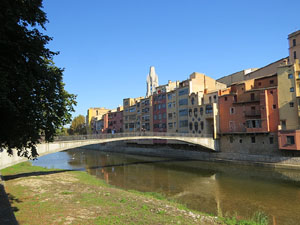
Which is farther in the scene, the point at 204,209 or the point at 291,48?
the point at 291,48

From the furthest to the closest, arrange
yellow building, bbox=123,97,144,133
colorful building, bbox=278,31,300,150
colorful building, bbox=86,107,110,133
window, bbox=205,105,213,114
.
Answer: colorful building, bbox=86,107,110,133 → yellow building, bbox=123,97,144,133 → window, bbox=205,105,213,114 → colorful building, bbox=278,31,300,150

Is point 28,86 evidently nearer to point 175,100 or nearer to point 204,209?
point 204,209

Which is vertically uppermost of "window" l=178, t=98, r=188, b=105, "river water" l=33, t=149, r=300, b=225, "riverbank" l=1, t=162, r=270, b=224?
"window" l=178, t=98, r=188, b=105

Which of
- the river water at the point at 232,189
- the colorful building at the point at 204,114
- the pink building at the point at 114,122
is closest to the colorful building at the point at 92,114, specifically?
the pink building at the point at 114,122

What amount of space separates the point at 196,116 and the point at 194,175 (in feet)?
71.1

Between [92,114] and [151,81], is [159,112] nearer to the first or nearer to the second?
[92,114]

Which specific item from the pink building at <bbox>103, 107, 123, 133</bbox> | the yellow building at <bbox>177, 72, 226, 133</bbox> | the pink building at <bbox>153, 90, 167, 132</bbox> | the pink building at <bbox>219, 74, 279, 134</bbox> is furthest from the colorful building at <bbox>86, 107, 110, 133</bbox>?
the pink building at <bbox>219, 74, 279, 134</bbox>

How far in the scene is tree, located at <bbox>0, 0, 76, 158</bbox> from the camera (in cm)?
795

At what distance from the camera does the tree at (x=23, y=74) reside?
795cm

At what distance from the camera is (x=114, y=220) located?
11602 mm

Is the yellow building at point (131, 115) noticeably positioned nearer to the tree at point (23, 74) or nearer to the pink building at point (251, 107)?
the pink building at point (251, 107)

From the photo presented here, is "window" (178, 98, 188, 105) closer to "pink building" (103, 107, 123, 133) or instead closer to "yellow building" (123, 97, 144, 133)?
"yellow building" (123, 97, 144, 133)

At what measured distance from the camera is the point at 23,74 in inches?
337

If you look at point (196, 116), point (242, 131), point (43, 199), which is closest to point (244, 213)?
point (43, 199)
